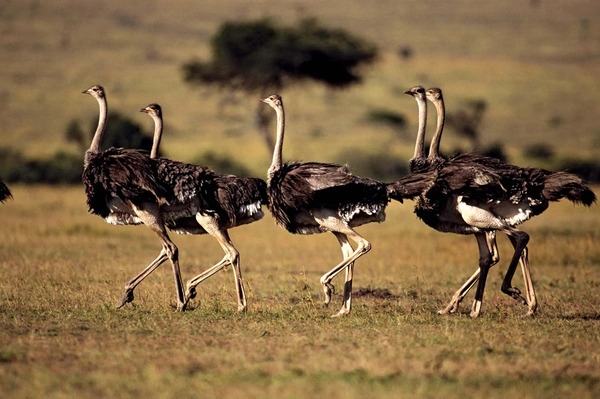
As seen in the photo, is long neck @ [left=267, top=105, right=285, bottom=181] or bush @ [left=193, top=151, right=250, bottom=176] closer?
long neck @ [left=267, top=105, right=285, bottom=181]

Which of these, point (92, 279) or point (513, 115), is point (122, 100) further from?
point (92, 279)

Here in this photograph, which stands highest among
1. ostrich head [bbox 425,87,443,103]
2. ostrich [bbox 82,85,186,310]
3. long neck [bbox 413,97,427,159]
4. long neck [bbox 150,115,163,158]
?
ostrich head [bbox 425,87,443,103]

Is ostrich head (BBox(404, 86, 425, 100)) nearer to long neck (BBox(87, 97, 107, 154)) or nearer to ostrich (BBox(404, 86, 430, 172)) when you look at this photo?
ostrich (BBox(404, 86, 430, 172))

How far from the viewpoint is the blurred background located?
111ft

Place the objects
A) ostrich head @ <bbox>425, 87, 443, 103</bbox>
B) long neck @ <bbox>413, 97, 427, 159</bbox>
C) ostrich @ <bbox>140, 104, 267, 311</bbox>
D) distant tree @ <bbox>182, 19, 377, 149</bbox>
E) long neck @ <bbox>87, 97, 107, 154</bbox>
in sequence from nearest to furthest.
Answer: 1. ostrich @ <bbox>140, 104, 267, 311</bbox>
2. long neck @ <bbox>87, 97, 107, 154</bbox>
3. long neck @ <bbox>413, 97, 427, 159</bbox>
4. ostrich head @ <bbox>425, 87, 443, 103</bbox>
5. distant tree @ <bbox>182, 19, 377, 149</bbox>

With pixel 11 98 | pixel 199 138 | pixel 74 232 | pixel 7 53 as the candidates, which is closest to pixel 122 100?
pixel 11 98

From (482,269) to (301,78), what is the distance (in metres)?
23.6

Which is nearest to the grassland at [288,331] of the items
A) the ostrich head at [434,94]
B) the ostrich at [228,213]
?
the ostrich at [228,213]

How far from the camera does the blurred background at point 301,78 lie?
111 feet

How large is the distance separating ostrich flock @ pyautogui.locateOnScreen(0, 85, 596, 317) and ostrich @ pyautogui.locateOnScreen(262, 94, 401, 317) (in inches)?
0.4

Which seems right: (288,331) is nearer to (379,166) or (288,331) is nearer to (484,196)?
(484,196)

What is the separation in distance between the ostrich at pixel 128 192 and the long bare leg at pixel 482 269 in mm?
3026

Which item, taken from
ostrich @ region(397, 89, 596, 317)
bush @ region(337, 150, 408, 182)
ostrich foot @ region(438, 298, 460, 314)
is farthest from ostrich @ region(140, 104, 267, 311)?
bush @ region(337, 150, 408, 182)

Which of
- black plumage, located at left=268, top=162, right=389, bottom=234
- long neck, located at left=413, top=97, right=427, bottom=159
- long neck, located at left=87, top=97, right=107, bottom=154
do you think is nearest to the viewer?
black plumage, located at left=268, top=162, right=389, bottom=234
